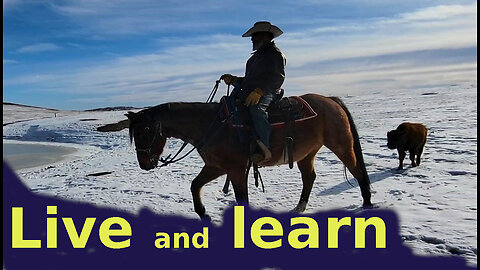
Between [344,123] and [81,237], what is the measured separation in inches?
160

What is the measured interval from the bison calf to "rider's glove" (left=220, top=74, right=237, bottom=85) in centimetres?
523

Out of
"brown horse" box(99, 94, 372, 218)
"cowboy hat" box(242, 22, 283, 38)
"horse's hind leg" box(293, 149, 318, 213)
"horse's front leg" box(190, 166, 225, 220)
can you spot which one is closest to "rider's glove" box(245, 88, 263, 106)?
"brown horse" box(99, 94, 372, 218)

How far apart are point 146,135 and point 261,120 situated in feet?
5.03

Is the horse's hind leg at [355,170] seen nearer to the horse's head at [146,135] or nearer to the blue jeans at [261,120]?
the blue jeans at [261,120]

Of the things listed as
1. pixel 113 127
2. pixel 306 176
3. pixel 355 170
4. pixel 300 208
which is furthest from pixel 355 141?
pixel 113 127

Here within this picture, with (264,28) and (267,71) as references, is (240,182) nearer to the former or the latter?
(267,71)

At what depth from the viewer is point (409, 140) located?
9.65 m

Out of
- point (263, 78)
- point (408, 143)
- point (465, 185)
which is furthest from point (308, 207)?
point (408, 143)

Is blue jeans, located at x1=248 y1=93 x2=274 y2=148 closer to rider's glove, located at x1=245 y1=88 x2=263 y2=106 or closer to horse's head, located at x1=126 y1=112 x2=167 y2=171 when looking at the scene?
rider's glove, located at x1=245 y1=88 x2=263 y2=106

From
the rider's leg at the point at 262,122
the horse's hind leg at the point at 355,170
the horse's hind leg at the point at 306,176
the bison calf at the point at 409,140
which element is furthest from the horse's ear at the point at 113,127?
the rider's leg at the point at 262,122

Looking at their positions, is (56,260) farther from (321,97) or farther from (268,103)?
(321,97)

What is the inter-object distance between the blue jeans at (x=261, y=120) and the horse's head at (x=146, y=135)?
126 centimetres

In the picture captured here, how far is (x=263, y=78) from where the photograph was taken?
5.53m

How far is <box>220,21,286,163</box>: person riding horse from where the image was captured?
5414mm
